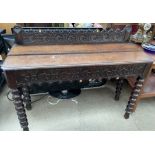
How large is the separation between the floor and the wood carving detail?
1.81 ft

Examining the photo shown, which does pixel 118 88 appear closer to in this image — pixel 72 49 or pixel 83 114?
pixel 83 114

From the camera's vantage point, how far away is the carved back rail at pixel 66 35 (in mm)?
1198

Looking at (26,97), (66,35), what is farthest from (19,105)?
(66,35)

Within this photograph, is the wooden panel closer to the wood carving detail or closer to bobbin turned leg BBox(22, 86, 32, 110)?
the wood carving detail

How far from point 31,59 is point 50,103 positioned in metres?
0.74

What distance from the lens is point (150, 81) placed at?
165 centimetres

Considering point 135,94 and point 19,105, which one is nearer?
point 19,105

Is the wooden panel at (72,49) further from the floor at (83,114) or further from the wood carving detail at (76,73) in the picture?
the floor at (83,114)

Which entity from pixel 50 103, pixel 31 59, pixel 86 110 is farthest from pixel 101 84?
pixel 31 59

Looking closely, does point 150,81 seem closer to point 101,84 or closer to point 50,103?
point 101,84

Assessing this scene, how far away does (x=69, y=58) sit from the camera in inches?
42.6

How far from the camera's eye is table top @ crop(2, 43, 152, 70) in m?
1.00

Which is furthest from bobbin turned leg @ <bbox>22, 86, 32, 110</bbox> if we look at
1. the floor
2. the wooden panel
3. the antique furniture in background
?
the wooden panel

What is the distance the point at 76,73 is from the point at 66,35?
14.8 inches
